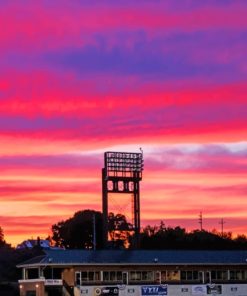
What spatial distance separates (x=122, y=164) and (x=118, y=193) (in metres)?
5.12

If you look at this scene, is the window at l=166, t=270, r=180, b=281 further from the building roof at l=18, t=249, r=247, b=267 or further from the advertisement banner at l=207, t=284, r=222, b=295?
the advertisement banner at l=207, t=284, r=222, b=295

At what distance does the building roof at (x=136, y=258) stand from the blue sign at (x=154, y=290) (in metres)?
2.69

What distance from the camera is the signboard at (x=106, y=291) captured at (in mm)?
93312

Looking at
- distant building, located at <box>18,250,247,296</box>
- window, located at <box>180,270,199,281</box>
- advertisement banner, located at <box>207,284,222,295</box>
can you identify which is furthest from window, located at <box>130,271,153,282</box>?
advertisement banner, located at <box>207,284,222,295</box>

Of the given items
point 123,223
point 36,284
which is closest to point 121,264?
point 36,284

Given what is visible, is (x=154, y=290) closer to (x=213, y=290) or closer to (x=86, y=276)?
(x=213, y=290)

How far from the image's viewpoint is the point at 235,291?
100500mm

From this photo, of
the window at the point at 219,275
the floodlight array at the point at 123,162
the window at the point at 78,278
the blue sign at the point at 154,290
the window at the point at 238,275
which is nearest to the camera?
the window at the point at 78,278

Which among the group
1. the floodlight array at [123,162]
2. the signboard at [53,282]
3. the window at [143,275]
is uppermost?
the floodlight array at [123,162]

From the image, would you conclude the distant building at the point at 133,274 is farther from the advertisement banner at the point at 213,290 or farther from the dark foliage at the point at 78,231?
the dark foliage at the point at 78,231

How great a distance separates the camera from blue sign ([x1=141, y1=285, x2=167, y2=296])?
3750 inches

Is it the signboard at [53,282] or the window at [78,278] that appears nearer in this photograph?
the signboard at [53,282]

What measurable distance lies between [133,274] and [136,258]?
6.51 feet

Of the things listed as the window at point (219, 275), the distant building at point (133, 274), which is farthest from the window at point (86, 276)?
the window at point (219, 275)
